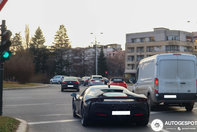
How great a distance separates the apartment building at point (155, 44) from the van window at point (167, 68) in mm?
81990

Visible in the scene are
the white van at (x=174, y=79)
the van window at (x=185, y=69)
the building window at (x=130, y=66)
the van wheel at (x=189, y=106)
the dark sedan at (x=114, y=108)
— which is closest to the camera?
the dark sedan at (x=114, y=108)

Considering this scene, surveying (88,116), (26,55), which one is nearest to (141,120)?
(88,116)

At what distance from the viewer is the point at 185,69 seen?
14227 mm

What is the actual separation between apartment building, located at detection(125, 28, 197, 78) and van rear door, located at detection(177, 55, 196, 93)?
268 ft

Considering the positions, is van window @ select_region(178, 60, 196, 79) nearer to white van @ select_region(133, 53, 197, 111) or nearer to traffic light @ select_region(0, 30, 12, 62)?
white van @ select_region(133, 53, 197, 111)

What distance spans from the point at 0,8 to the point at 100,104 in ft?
13.3

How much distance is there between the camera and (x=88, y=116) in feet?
31.4

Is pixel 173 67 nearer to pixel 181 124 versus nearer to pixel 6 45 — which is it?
pixel 181 124

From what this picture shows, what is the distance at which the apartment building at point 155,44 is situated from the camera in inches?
3846

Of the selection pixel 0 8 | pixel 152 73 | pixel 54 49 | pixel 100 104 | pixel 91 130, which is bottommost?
pixel 91 130

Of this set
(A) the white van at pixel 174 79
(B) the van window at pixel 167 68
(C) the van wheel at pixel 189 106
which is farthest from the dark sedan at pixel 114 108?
(C) the van wheel at pixel 189 106

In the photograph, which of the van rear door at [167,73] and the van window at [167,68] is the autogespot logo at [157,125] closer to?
the van rear door at [167,73]

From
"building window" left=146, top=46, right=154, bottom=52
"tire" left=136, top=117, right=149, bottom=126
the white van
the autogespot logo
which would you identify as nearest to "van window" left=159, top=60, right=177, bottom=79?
the white van

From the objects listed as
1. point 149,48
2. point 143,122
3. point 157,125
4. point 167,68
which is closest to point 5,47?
point 143,122
